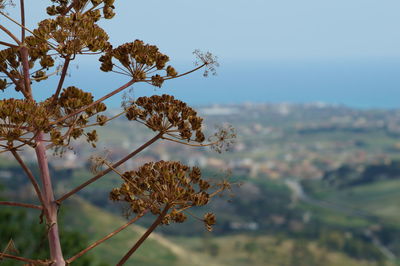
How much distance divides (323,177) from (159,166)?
175 m

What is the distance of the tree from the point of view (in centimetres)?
443

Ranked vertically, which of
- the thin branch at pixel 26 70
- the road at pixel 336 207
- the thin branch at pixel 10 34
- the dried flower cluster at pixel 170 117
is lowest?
the road at pixel 336 207

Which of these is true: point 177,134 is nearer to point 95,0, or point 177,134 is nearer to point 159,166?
point 159,166

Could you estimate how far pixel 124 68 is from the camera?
4.91 meters

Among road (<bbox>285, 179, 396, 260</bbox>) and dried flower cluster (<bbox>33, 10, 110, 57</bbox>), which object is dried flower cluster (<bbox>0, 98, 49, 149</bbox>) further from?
road (<bbox>285, 179, 396, 260</bbox>)

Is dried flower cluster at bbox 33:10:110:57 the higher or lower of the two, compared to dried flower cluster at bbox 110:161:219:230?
higher

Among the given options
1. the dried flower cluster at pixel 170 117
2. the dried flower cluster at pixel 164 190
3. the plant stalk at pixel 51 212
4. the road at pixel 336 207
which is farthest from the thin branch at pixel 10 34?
the road at pixel 336 207

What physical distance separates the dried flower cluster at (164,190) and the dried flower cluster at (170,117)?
294 millimetres

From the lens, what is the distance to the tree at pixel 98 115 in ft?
14.5

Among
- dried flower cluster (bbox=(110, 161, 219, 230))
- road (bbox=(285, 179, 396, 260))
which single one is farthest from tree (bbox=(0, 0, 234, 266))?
road (bbox=(285, 179, 396, 260))

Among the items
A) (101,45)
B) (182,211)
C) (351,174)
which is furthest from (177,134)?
(351,174)

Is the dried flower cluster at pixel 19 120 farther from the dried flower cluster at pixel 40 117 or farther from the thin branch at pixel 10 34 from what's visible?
the thin branch at pixel 10 34

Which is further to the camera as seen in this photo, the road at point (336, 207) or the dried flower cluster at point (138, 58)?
the road at point (336, 207)

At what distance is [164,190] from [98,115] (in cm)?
111
